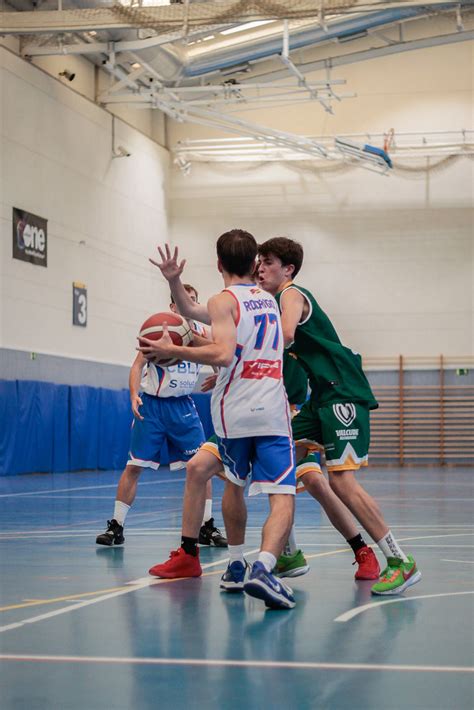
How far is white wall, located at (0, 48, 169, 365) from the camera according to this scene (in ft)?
66.8

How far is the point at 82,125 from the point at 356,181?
7.83 m

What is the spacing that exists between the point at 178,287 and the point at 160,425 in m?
2.58

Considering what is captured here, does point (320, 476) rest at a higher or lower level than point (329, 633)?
higher

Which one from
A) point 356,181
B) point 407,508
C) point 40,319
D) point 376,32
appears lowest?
point 407,508

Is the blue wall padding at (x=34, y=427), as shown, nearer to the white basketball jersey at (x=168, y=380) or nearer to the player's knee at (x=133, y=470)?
the white basketball jersey at (x=168, y=380)

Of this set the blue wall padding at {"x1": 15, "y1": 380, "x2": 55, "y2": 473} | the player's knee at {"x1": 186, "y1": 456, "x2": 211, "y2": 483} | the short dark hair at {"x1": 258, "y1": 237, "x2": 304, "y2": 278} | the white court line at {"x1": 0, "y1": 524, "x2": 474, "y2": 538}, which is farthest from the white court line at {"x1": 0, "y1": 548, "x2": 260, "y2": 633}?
the blue wall padding at {"x1": 15, "y1": 380, "x2": 55, "y2": 473}

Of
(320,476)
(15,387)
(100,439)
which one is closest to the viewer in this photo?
(320,476)

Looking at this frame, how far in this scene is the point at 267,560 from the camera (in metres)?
Answer: 5.05

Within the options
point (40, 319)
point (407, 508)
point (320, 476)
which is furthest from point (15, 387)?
point (320, 476)

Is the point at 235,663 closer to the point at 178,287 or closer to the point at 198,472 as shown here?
the point at 198,472

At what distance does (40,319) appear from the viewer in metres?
21.3

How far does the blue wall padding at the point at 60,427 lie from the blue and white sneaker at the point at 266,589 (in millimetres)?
15102

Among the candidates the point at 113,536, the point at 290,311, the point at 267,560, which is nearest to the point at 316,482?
the point at 290,311

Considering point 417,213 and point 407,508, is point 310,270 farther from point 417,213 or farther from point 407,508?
point 407,508
